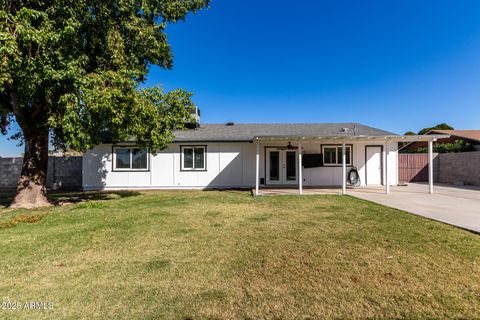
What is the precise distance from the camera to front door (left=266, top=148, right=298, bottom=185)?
44.5ft

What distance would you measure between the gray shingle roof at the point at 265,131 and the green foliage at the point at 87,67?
3956mm

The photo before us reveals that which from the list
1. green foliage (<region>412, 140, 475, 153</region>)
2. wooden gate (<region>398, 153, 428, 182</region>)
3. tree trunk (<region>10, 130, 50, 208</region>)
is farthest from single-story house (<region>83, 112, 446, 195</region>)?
green foliage (<region>412, 140, 475, 153</region>)

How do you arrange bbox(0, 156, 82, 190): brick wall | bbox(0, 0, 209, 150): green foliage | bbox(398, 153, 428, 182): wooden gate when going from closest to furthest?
bbox(0, 0, 209, 150): green foliage
bbox(0, 156, 82, 190): brick wall
bbox(398, 153, 428, 182): wooden gate

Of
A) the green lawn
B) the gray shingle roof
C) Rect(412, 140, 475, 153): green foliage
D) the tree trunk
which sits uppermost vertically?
the gray shingle roof

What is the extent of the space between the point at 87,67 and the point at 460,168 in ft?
64.9

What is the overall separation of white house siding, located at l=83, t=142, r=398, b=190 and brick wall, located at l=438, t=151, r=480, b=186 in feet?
14.9

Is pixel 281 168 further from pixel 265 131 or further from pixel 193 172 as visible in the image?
pixel 193 172

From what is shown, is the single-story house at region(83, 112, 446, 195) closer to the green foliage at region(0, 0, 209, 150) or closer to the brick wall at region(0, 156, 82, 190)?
the brick wall at region(0, 156, 82, 190)

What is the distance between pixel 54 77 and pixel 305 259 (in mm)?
7233

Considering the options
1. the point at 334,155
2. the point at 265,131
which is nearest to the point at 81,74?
the point at 265,131

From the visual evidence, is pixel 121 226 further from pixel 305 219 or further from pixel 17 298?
pixel 305 219

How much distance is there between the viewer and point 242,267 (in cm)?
348

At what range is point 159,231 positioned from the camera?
5332 millimetres

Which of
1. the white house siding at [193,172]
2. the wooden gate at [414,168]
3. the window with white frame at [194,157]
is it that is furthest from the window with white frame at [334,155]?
the window with white frame at [194,157]
